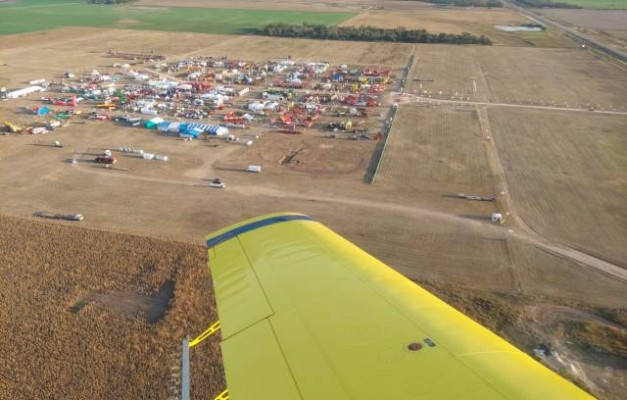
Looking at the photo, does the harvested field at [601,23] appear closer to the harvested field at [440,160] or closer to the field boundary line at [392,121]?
the field boundary line at [392,121]

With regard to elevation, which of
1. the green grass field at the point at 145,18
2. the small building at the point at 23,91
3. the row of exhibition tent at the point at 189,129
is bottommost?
the row of exhibition tent at the point at 189,129

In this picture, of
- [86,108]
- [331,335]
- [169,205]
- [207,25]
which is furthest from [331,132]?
[207,25]

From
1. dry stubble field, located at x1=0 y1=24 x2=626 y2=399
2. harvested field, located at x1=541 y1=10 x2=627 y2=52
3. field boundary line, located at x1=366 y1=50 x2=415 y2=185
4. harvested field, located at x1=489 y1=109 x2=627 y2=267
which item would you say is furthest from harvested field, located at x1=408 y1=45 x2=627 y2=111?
harvested field, located at x1=541 y1=10 x2=627 y2=52

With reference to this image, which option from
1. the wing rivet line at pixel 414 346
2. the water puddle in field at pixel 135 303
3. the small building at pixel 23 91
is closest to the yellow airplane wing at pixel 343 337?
the wing rivet line at pixel 414 346

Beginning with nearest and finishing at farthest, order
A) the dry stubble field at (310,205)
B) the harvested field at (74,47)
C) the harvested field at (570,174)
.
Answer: the dry stubble field at (310,205), the harvested field at (570,174), the harvested field at (74,47)

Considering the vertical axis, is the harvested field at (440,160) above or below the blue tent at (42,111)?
below

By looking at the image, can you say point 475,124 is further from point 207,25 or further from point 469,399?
point 207,25

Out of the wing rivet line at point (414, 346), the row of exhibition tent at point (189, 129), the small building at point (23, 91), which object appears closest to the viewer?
the wing rivet line at point (414, 346)
